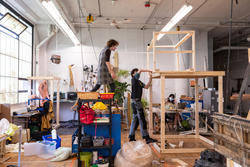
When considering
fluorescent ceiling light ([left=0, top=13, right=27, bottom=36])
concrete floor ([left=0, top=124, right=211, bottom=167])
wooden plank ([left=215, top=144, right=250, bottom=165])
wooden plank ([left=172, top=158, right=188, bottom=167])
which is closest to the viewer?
wooden plank ([left=215, top=144, right=250, bottom=165])

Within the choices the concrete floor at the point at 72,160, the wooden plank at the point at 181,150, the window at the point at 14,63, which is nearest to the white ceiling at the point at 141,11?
the window at the point at 14,63

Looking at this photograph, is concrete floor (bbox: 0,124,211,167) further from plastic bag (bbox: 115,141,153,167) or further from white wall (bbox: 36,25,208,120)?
white wall (bbox: 36,25,208,120)

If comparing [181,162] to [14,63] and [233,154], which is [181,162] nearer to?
[233,154]

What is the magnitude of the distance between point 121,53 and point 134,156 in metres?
6.65

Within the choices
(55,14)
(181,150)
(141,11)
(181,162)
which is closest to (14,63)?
(55,14)

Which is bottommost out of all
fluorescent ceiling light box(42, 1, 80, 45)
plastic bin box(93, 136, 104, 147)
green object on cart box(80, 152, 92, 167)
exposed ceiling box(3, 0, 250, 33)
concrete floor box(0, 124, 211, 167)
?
concrete floor box(0, 124, 211, 167)

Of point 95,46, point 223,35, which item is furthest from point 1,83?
point 223,35

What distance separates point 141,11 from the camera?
7426mm

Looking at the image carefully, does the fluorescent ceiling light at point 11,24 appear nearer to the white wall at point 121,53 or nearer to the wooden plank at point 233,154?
the white wall at point 121,53

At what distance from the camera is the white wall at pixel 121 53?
8.80 meters

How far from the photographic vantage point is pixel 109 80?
4.07 meters

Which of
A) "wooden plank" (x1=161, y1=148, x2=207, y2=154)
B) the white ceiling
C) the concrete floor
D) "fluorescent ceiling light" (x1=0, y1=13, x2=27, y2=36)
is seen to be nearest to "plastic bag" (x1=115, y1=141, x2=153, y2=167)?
the concrete floor

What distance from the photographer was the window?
5932 mm

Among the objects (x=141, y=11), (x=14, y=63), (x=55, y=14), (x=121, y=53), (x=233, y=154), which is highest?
(x=141, y=11)
